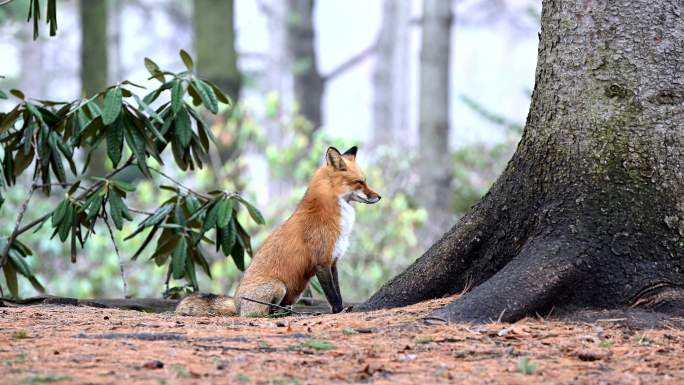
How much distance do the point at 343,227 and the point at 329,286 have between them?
457mm

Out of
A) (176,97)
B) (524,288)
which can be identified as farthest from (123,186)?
(524,288)

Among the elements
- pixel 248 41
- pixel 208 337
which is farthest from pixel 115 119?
pixel 248 41

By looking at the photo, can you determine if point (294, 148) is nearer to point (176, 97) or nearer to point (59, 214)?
point (176, 97)

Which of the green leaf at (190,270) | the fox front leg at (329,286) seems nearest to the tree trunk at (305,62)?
the green leaf at (190,270)

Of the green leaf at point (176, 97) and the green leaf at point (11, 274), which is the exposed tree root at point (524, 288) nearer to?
the green leaf at point (176, 97)

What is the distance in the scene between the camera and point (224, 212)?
674cm

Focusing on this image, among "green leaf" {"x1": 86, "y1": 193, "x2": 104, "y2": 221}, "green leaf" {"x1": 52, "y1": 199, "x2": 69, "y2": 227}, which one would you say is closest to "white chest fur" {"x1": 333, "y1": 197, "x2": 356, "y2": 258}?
"green leaf" {"x1": 86, "y1": 193, "x2": 104, "y2": 221}

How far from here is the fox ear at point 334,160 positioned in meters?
6.62

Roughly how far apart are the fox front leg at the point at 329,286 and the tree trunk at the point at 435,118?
7.36 metres

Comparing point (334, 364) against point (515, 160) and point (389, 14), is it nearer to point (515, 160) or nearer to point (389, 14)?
point (515, 160)

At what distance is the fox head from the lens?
6566 mm

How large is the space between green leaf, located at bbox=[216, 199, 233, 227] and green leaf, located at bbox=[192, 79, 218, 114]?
2.31 feet

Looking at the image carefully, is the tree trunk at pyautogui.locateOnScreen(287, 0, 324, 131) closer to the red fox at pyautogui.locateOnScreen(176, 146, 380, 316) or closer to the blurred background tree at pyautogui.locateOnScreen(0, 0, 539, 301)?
the blurred background tree at pyautogui.locateOnScreen(0, 0, 539, 301)

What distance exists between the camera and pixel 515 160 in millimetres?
5461
